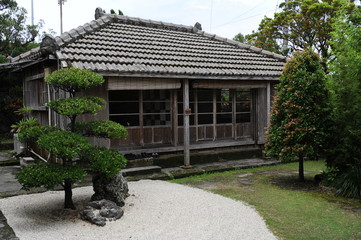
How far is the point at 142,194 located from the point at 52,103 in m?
2.99

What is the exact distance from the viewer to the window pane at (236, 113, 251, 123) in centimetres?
1281

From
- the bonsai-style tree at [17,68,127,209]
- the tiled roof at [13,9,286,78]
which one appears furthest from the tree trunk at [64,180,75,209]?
the tiled roof at [13,9,286,78]

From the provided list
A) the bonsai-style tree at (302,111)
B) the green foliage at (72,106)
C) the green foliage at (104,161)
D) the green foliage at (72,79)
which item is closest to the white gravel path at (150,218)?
the green foliage at (104,161)

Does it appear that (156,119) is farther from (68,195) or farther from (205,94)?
(68,195)

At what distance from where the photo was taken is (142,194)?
7.71 meters

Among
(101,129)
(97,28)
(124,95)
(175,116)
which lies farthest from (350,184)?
(97,28)

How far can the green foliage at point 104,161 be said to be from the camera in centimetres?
592

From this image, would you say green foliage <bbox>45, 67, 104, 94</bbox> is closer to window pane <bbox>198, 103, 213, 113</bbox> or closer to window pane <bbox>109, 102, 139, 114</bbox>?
window pane <bbox>109, 102, 139, 114</bbox>

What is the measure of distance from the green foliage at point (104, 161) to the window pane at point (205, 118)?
6042 millimetres

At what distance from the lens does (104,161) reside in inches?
235

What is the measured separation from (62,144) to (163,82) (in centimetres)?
500

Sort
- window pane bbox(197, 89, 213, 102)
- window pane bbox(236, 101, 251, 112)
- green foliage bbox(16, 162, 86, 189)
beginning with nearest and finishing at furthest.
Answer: green foliage bbox(16, 162, 86, 189) → window pane bbox(197, 89, 213, 102) → window pane bbox(236, 101, 251, 112)

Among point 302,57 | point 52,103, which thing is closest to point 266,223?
point 52,103

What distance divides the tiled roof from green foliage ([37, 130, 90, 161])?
10.2 feet
